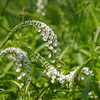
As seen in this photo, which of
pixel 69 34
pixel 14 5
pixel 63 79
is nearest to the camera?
pixel 63 79

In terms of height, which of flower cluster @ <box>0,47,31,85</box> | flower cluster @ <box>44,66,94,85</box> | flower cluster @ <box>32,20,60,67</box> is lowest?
flower cluster @ <box>44,66,94,85</box>

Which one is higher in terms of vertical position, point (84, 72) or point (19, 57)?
point (19, 57)

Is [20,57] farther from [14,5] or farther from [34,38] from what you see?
[14,5]

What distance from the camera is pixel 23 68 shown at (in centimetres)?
193

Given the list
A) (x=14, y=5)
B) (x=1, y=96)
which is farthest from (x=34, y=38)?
(x=14, y=5)

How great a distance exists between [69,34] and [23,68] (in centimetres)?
202

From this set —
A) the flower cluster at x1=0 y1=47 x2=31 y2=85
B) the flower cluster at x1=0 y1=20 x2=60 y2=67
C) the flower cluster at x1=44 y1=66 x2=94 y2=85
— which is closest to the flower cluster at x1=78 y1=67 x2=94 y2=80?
the flower cluster at x1=44 y1=66 x2=94 y2=85

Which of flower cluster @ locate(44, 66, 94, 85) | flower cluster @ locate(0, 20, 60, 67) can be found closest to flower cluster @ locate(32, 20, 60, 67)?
flower cluster @ locate(0, 20, 60, 67)

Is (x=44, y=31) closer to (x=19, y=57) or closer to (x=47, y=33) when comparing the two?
(x=47, y=33)

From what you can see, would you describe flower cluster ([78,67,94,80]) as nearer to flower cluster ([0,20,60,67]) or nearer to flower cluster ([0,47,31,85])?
flower cluster ([0,20,60,67])

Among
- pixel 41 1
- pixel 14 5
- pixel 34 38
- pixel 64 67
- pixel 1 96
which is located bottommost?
pixel 1 96

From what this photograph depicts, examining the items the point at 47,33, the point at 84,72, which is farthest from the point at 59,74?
the point at 47,33

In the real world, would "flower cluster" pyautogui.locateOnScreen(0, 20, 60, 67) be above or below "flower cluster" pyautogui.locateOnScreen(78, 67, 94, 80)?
above

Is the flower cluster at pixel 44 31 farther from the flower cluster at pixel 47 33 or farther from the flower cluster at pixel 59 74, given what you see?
the flower cluster at pixel 59 74
